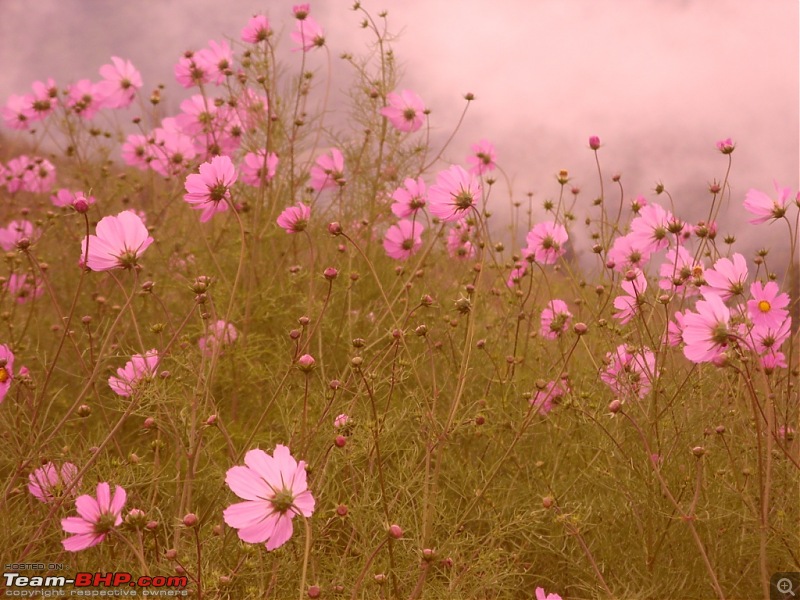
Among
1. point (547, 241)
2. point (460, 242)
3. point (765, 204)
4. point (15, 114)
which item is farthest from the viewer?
point (15, 114)

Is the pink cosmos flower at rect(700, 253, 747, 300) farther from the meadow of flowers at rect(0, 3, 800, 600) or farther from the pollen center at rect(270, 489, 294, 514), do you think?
the pollen center at rect(270, 489, 294, 514)

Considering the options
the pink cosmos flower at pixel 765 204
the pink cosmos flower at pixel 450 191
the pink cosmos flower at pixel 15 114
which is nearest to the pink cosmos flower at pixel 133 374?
the pink cosmos flower at pixel 450 191

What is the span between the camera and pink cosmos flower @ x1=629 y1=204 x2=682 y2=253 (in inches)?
52.2

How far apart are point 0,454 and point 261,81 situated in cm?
96

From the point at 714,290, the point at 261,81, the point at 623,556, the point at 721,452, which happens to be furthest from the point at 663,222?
the point at 261,81

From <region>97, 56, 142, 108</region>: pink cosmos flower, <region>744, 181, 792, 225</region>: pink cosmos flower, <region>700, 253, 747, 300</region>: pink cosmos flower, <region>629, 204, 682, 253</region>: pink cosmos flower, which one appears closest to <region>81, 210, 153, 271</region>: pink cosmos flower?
<region>700, 253, 747, 300</region>: pink cosmos flower

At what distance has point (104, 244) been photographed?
896 millimetres

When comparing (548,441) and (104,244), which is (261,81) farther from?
(548,441)

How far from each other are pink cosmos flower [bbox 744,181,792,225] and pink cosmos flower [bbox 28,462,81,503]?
47.1 inches

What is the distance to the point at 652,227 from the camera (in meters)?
1.33

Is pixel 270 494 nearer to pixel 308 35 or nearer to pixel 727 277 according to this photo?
pixel 727 277

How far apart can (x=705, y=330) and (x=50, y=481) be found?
3.02 ft

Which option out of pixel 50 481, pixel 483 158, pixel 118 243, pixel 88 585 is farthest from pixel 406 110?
pixel 88 585

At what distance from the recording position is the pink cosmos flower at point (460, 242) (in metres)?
1.84
